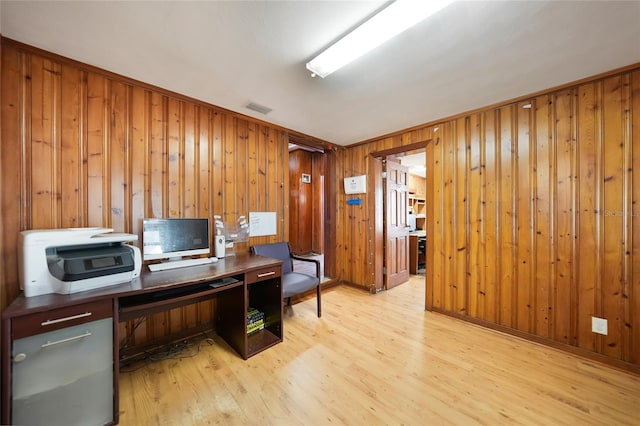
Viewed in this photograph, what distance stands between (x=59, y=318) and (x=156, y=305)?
436 millimetres

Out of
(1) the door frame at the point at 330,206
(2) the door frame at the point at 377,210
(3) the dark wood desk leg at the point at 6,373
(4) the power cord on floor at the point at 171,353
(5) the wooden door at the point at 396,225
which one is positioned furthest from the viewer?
(1) the door frame at the point at 330,206

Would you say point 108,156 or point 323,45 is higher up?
point 323,45

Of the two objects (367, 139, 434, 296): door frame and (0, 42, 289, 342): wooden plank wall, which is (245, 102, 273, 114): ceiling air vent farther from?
(367, 139, 434, 296): door frame

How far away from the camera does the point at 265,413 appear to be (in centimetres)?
145

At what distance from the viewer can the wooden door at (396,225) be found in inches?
145

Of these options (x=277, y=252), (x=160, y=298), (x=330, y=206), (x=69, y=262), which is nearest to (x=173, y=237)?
(x=160, y=298)

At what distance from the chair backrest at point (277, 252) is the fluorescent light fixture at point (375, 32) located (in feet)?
6.54

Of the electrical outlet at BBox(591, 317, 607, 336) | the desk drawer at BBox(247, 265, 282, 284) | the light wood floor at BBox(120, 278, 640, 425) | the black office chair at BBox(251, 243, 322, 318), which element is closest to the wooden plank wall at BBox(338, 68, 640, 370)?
the electrical outlet at BBox(591, 317, 607, 336)

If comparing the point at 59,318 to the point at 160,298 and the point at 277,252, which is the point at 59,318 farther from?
the point at 277,252

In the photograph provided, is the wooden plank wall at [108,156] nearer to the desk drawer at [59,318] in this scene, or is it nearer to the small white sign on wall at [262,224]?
the small white sign on wall at [262,224]

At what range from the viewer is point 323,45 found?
1.58 metres

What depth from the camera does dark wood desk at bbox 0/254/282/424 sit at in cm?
112

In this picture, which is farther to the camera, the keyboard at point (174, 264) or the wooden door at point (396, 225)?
the wooden door at point (396, 225)

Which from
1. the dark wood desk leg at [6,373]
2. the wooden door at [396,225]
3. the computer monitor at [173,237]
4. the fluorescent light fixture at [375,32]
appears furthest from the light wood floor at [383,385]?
the fluorescent light fixture at [375,32]
